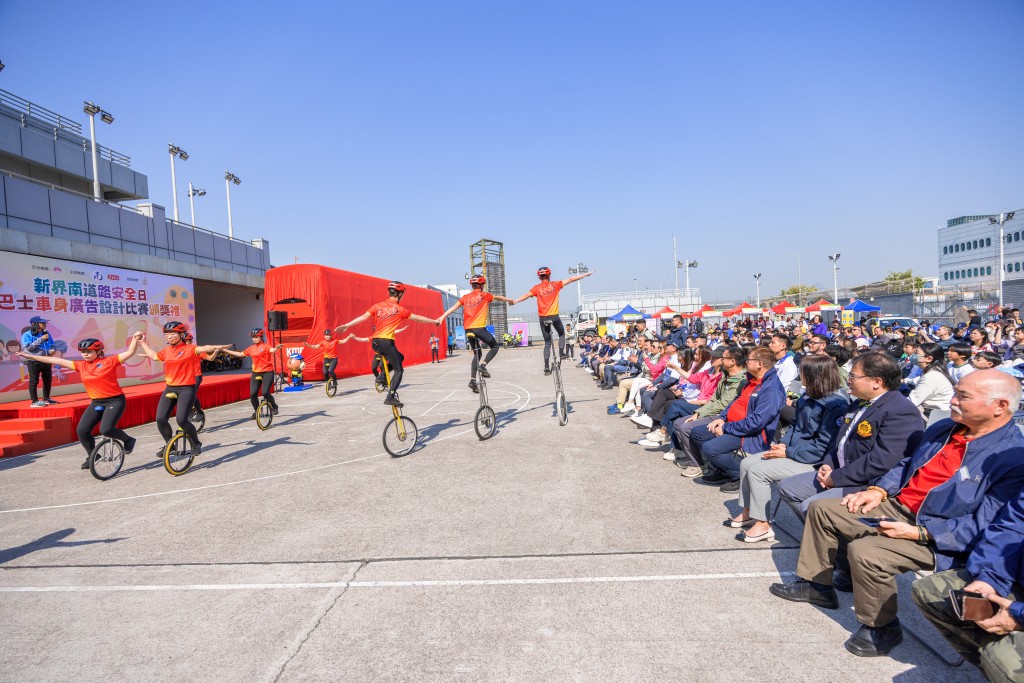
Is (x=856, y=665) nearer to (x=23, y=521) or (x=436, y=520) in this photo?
(x=436, y=520)

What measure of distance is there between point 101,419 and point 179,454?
1110 mm

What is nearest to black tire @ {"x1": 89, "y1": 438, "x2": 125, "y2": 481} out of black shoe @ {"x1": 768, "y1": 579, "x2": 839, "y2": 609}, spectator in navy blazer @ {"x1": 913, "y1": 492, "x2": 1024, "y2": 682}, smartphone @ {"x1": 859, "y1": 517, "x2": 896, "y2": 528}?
black shoe @ {"x1": 768, "y1": 579, "x2": 839, "y2": 609}

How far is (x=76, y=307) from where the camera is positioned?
46.6 feet

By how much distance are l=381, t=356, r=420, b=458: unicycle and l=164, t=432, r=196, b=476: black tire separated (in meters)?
2.57

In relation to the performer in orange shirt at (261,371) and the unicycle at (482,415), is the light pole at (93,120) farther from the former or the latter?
the unicycle at (482,415)

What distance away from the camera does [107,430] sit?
724 cm

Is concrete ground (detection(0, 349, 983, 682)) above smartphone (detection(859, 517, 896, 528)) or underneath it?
underneath

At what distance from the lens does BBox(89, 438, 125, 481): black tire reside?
709cm

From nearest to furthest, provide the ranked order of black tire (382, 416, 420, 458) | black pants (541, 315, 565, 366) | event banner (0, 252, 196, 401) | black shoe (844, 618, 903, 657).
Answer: black shoe (844, 618, 903, 657), black tire (382, 416, 420, 458), black pants (541, 315, 565, 366), event banner (0, 252, 196, 401)

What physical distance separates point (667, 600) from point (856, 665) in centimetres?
101

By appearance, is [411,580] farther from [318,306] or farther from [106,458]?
[318,306]

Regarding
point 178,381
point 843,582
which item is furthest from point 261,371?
point 843,582

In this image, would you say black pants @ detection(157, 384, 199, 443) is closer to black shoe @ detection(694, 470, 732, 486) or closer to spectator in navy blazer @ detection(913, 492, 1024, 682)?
black shoe @ detection(694, 470, 732, 486)

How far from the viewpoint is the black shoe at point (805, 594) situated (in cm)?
326
